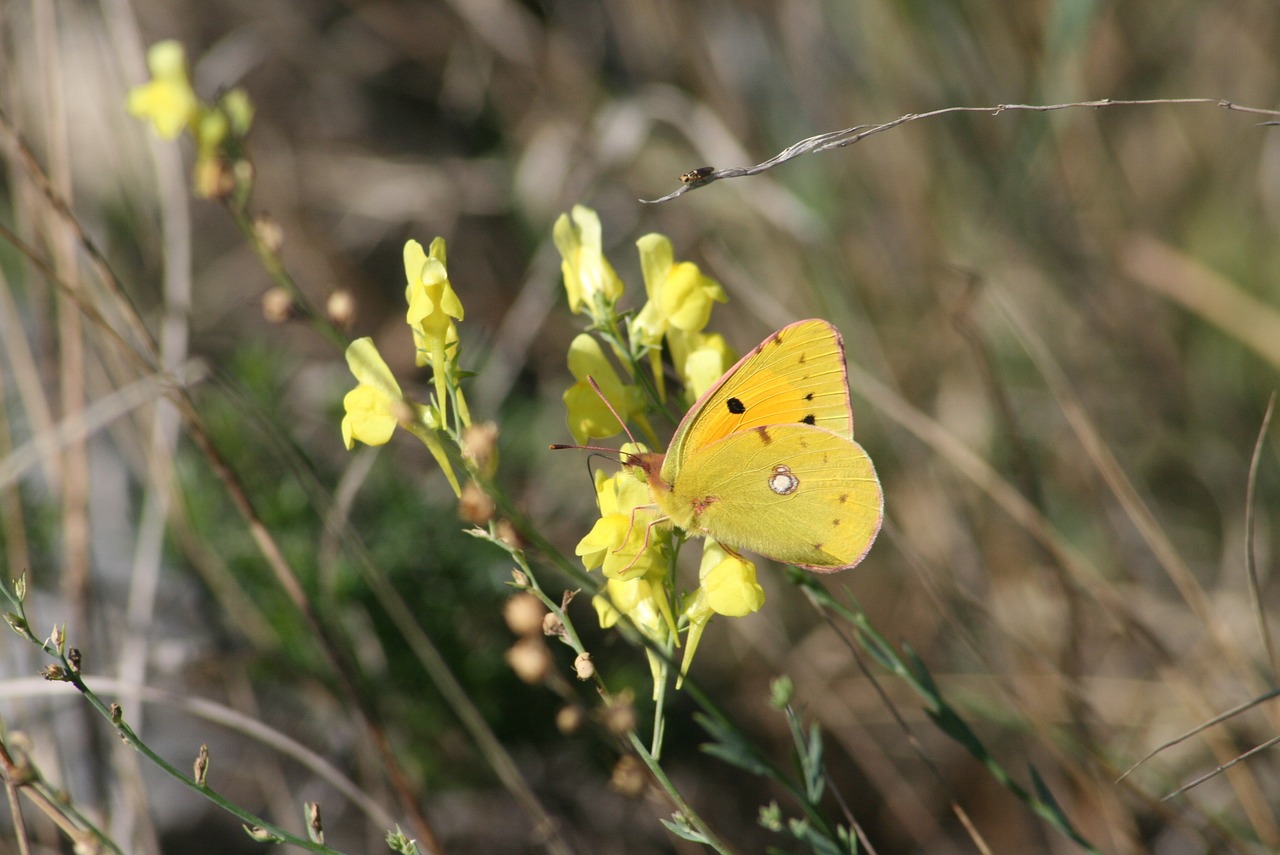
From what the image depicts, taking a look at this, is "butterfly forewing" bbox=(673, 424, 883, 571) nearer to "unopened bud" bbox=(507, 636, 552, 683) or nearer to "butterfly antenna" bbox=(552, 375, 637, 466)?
"butterfly antenna" bbox=(552, 375, 637, 466)

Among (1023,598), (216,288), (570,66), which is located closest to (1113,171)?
(1023,598)

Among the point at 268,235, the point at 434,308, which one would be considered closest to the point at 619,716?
the point at 434,308

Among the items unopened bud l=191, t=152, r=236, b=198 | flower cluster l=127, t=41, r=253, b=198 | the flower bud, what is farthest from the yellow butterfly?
flower cluster l=127, t=41, r=253, b=198

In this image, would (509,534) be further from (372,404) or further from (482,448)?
(372,404)

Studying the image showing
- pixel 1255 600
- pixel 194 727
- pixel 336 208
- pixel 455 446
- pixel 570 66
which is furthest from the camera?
pixel 336 208

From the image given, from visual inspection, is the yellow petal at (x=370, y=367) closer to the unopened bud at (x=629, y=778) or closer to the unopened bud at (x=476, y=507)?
the unopened bud at (x=476, y=507)

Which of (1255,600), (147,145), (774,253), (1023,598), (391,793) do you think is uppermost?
(147,145)

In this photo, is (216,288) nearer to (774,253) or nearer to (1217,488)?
(774,253)

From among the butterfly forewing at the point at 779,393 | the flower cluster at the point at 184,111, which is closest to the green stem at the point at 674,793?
the butterfly forewing at the point at 779,393
